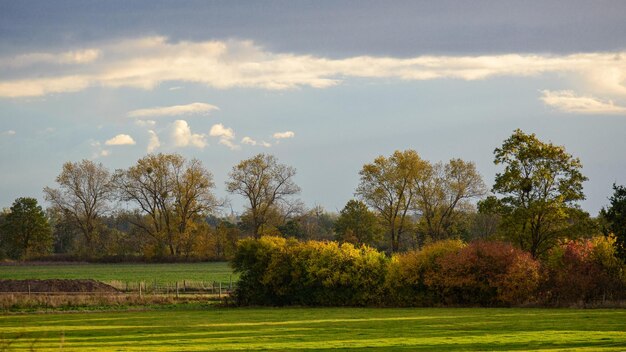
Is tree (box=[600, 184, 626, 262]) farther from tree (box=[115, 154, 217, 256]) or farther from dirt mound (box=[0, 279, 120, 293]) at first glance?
tree (box=[115, 154, 217, 256])

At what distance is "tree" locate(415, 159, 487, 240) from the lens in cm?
9569

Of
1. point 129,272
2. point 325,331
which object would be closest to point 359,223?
point 129,272

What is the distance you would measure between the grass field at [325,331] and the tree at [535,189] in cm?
1335

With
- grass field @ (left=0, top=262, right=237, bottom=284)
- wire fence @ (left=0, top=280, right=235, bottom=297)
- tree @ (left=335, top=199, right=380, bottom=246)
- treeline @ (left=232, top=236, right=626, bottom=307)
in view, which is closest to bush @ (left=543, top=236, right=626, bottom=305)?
treeline @ (left=232, top=236, right=626, bottom=307)

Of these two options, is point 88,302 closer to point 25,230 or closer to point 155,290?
point 155,290

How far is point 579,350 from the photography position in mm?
25750

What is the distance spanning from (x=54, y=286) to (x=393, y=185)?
4597cm

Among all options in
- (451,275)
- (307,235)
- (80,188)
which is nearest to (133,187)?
(80,188)

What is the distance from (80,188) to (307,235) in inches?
1347

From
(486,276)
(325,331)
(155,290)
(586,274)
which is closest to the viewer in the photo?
(325,331)

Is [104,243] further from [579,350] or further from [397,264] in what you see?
[579,350]

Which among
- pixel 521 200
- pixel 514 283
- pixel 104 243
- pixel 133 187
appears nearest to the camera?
pixel 514 283

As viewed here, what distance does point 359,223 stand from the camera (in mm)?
97625

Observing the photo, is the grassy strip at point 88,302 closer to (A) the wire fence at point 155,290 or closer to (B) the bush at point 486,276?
(A) the wire fence at point 155,290
